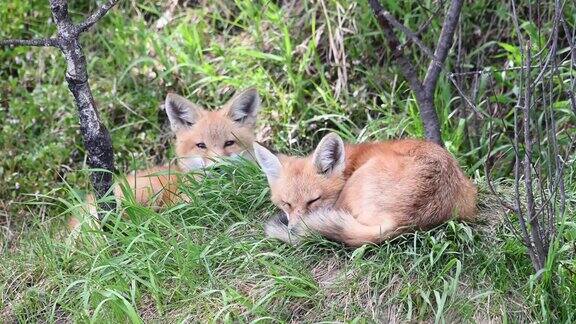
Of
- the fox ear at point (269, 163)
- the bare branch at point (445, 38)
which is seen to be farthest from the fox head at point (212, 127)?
the bare branch at point (445, 38)

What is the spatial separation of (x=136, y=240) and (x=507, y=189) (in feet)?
A: 7.50

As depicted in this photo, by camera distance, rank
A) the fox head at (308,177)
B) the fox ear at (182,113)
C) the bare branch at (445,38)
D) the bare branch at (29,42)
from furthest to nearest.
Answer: the fox ear at (182,113)
the bare branch at (445,38)
the fox head at (308,177)
the bare branch at (29,42)

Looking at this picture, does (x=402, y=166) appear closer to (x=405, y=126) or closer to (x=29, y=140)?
(x=405, y=126)

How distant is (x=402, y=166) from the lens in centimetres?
504

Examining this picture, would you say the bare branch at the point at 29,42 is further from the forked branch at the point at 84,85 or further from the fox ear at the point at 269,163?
the fox ear at the point at 269,163

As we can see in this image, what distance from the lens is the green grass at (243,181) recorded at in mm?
4602

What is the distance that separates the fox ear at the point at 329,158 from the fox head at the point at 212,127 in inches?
36.3

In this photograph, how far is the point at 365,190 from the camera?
5.09 meters

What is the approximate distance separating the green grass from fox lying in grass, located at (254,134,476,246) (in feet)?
0.34

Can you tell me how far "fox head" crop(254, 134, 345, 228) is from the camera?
5.38 metres

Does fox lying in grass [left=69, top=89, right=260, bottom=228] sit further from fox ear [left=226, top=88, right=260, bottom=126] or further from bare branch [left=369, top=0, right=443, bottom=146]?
bare branch [left=369, top=0, right=443, bottom=146]

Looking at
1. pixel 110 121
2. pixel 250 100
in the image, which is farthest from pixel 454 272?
pixel 110 121

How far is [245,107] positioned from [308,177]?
1.35 meters

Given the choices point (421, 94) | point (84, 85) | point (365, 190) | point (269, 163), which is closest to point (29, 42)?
point (84, 85)
